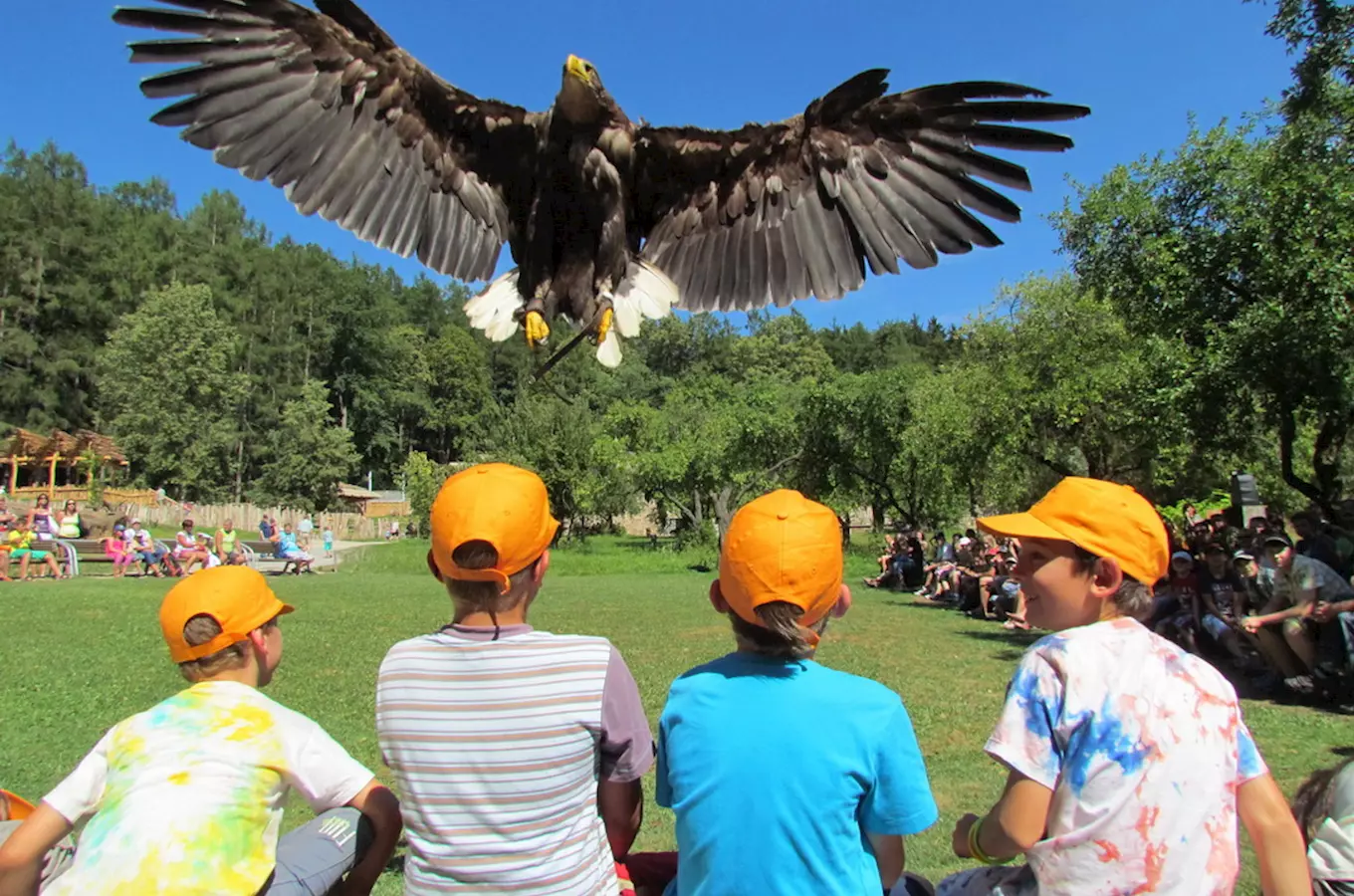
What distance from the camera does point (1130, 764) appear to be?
1642 mm

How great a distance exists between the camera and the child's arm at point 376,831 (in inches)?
77.0

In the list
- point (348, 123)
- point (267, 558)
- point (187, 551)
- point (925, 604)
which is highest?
point (348, 123)

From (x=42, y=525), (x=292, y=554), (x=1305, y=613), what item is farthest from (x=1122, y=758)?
(x=42, y=525)

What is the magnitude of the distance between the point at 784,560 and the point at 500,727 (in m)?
0.63

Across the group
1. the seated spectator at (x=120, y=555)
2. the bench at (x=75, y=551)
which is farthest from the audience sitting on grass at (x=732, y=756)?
the seated spectator at (x=120, y=555)

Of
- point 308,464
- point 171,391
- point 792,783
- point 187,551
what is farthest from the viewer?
point 308,464

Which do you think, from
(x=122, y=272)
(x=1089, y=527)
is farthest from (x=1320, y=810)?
(x=122, y=272)

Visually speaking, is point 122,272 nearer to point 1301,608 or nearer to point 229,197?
point 229,197

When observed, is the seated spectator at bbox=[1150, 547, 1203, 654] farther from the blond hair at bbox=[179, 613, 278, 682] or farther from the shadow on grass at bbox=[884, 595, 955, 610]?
the blond hair at bbox=[179, 613, 278, 682]

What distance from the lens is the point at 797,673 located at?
1.72 m

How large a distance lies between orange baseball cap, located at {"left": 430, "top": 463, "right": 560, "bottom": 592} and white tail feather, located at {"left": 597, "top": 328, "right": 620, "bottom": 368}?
1403 mm

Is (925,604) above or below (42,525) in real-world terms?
below

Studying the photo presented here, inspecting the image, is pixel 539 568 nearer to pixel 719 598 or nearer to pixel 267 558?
pixel 719 598

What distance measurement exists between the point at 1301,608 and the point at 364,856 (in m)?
6.92
